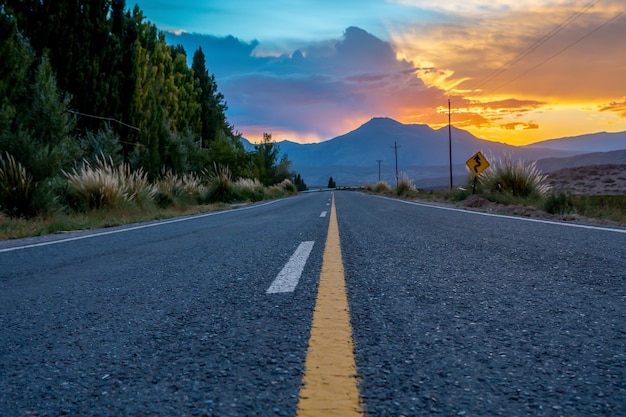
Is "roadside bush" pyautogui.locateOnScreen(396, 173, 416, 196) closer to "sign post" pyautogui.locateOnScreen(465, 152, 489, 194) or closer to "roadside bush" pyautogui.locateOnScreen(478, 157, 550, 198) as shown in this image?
"sign post" pyautogui.locateOnScreen(465, 152, 489, 194)

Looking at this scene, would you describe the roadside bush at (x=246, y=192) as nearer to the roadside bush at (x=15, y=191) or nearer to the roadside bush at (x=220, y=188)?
the roadside bush at (x=220, y=188)

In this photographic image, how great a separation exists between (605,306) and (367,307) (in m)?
1.16

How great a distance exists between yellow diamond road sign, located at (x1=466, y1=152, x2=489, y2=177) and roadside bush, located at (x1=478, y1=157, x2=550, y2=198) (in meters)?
0.78

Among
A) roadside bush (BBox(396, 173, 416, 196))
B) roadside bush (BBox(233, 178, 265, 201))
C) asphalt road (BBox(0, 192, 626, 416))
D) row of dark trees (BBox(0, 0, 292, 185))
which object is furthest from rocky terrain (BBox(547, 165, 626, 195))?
asphalt road (BBox(0, 192, 626, 416))

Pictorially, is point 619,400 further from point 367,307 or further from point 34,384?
point 34,384

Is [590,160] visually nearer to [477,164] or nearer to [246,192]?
[246,192]

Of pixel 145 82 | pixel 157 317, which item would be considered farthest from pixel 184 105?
pixel 157 317

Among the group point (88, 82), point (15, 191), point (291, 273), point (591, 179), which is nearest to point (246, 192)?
point (88, 82)

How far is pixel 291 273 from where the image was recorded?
3.36 meters

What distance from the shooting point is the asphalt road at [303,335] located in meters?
1.38

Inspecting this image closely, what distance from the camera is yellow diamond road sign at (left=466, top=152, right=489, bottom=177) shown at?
58.4 feet

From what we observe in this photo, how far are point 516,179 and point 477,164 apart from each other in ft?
8.08

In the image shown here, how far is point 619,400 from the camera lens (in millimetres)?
1314

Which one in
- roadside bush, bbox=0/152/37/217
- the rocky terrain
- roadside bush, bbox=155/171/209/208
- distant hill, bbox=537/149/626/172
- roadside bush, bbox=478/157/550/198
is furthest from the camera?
distant hill, bbox=537/149/626/172
